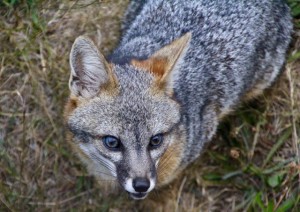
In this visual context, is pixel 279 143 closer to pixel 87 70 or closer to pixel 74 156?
pixel 74 156

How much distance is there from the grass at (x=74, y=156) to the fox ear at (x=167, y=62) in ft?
4.32

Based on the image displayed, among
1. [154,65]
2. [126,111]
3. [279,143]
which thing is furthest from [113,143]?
[279,143]

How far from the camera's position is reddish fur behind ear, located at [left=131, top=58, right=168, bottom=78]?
13.9 ft

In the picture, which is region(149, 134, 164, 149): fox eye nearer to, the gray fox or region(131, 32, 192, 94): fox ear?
the gray fox

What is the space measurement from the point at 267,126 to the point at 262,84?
1.26 feet

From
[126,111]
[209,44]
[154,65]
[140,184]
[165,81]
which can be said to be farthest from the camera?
[209,44]

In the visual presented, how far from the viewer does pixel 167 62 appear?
4246 mm

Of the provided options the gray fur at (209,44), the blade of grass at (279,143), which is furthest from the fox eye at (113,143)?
the blade of grass at (279,143)

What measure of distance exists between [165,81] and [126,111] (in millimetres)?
362

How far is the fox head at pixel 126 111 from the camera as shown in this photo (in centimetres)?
394

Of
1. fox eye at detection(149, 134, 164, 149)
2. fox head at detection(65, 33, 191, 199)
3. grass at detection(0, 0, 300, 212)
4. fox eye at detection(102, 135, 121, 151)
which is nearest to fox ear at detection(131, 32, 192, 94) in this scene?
fox head at detection(65, 33, 191, 199)

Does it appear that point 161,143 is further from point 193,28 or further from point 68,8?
point 68,8

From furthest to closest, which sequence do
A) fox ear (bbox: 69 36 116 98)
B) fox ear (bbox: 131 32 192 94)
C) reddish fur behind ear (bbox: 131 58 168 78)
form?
reddish fur behind ear (bbox: 131 58 168 78) → fox ear (bbox: 131 32 192 94) → fox ear (bbox: 69 36 116 98)

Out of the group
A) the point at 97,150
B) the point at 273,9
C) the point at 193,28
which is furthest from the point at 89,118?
the point at 273,9
